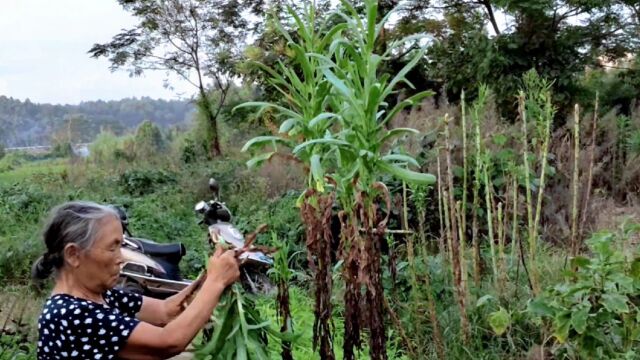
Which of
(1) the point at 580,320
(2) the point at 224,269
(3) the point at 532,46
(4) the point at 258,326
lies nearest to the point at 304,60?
(2) the point at 224,269

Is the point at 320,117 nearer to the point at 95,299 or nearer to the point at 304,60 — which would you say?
the point at 304,60

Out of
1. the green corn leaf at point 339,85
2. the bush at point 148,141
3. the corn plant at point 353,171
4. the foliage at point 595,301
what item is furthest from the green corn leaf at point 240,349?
the bush at point 148,141

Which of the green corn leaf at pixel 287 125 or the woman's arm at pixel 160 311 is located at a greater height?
the green corn leaf at pixel 287 125

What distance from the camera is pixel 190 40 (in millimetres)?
16219

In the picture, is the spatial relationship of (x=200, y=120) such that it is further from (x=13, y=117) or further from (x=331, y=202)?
(x=331, y=202)

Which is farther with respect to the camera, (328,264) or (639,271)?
(639,271)

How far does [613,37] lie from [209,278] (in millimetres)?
10524

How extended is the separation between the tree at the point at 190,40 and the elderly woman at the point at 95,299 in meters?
14.1

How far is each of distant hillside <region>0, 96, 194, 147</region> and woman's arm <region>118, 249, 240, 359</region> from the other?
1602 centimetres

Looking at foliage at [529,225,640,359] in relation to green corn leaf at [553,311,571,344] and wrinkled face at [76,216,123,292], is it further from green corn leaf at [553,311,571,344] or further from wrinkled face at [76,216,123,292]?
wrinkled face at [76,216,123,292]

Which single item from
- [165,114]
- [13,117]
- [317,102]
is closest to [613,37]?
[317,102]

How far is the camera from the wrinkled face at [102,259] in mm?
1845

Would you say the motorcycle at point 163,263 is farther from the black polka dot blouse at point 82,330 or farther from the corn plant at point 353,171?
the corn plant at point 353,171

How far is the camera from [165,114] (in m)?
21.9
